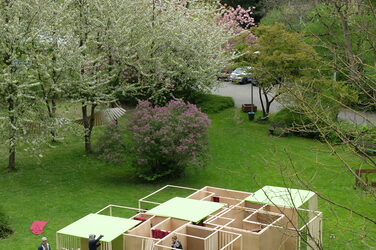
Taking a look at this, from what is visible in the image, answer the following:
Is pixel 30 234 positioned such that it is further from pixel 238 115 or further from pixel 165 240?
pixel 238 115

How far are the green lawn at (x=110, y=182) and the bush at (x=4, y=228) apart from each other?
287 mm

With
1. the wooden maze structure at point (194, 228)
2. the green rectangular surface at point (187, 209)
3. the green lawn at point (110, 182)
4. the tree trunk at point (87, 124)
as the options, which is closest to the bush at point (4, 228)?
the green lawn at point (110, 182)

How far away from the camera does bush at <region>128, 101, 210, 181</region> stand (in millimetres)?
25578

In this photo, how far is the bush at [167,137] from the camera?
25578mm

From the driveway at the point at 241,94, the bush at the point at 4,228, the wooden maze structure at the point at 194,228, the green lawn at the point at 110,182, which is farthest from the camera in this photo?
the driveway at the point at 241,94

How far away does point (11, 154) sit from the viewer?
28.0 m

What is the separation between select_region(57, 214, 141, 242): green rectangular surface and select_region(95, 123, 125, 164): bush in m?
8.35

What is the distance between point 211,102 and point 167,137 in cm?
1652

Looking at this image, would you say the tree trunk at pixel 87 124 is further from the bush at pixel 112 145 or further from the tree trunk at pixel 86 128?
the bush at pixel 112 145

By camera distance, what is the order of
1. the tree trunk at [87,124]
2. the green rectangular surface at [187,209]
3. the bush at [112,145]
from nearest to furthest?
the green rectangular surface at [187,209]
the bush at [112,145]
the tree trunk at [87,124]

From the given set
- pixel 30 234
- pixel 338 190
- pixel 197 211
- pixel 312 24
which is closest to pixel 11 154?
pixel 30 234

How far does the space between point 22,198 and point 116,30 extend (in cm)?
990

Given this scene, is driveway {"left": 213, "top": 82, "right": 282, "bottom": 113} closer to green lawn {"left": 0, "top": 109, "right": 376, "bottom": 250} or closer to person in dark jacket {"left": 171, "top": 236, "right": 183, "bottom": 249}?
green lawn {"left": 0, "top": 109, "right": 376, "bottom": 250}

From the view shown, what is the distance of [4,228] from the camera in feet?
68.8
